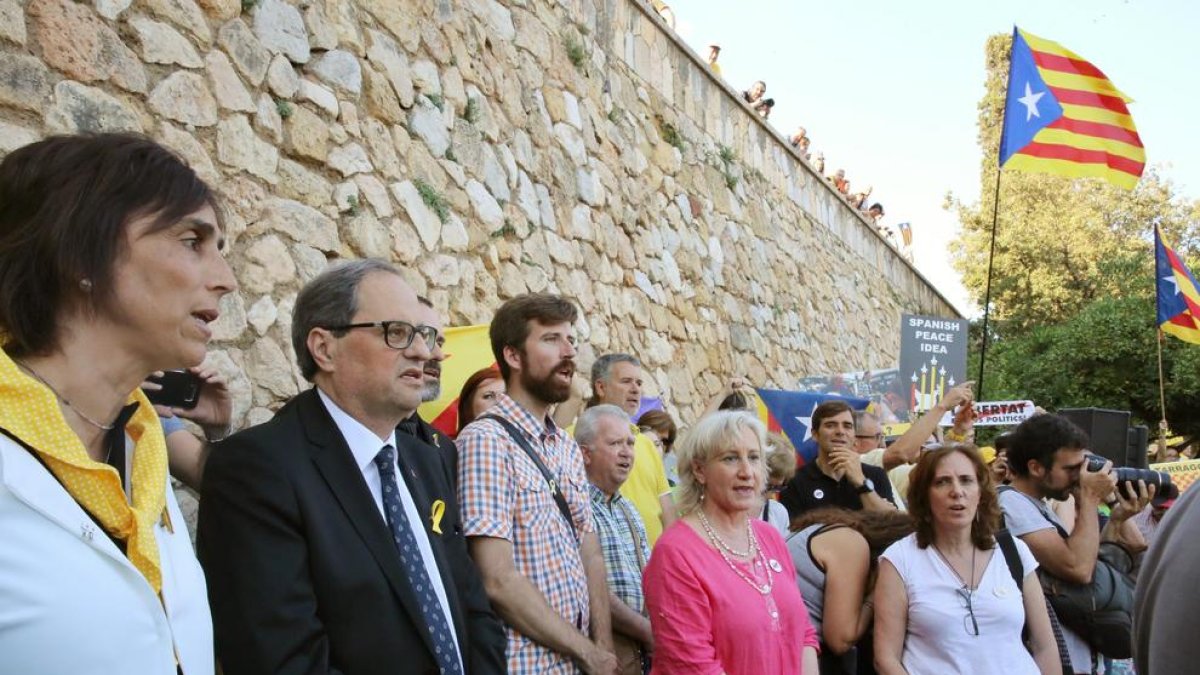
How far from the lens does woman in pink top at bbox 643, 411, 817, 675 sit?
11.3 ft

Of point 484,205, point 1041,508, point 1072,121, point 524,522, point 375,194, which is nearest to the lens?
point 524,522

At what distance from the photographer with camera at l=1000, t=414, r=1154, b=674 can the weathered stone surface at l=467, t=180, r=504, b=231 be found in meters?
3.22

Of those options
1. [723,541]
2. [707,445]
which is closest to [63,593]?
[723,541]

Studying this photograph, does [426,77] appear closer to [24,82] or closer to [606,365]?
[606,365]

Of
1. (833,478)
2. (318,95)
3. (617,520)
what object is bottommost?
(617,520)

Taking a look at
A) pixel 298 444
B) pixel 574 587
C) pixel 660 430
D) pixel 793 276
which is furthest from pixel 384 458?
pixel 793 276

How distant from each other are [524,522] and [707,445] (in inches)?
33.5

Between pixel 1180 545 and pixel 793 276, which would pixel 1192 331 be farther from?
pixel 1180 545

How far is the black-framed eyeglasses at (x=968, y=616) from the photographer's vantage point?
379 centimetres

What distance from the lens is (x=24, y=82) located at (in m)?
3.69

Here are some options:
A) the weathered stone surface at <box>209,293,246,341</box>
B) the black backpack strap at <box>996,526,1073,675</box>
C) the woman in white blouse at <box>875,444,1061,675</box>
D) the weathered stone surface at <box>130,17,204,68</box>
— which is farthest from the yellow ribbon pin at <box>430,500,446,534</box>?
the weathered stone surface at <box>130,17,204,68</box>

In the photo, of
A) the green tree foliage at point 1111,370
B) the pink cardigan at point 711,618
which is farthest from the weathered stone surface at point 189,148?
the green tree foliage at point 1111,370

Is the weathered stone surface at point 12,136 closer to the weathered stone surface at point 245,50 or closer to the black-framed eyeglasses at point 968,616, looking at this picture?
the weathered stone surface at point 245,50

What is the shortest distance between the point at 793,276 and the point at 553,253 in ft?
21.8
